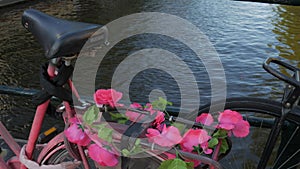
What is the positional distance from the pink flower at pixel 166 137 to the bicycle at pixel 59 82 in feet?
0.19

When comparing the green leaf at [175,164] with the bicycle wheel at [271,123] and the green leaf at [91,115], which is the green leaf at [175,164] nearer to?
the green leaf at [91,115]

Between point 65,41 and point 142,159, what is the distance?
1.74 ft

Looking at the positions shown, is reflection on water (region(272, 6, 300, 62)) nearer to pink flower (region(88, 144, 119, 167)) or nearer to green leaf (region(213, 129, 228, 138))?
green leaf (region(213, 129, 228, 138))

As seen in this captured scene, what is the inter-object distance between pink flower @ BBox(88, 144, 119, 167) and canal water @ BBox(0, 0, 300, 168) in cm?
283

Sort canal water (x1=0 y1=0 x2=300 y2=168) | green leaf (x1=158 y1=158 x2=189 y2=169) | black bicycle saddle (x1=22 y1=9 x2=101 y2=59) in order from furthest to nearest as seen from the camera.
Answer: canal water (x1=0 y1=0 x2=300 y2=168)
black bicycle saddle (x1=22 y1=9 x2=101 y2=59)
green leaf (x1=158 y1=158 x2=189 y2=169)

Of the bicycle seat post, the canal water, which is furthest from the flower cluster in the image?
the canal water

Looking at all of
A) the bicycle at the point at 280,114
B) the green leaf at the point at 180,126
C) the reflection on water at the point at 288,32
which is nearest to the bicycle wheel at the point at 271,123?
the bicycle at the point at 280,114

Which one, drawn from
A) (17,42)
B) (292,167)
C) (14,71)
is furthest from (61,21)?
(17,42)

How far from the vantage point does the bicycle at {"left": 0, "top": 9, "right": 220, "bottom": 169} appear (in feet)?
4.40

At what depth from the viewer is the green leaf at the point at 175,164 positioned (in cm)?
122

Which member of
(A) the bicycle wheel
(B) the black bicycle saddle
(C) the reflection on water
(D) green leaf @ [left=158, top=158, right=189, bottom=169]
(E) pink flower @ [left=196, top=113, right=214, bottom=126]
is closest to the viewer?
(D) green leaf @ [left=158, top=158, right=189, bottom=169]

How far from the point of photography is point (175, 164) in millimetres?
1226

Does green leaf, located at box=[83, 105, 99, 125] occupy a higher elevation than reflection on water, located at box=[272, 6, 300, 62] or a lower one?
higher

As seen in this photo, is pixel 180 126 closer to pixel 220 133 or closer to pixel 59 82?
pixel 220 133
